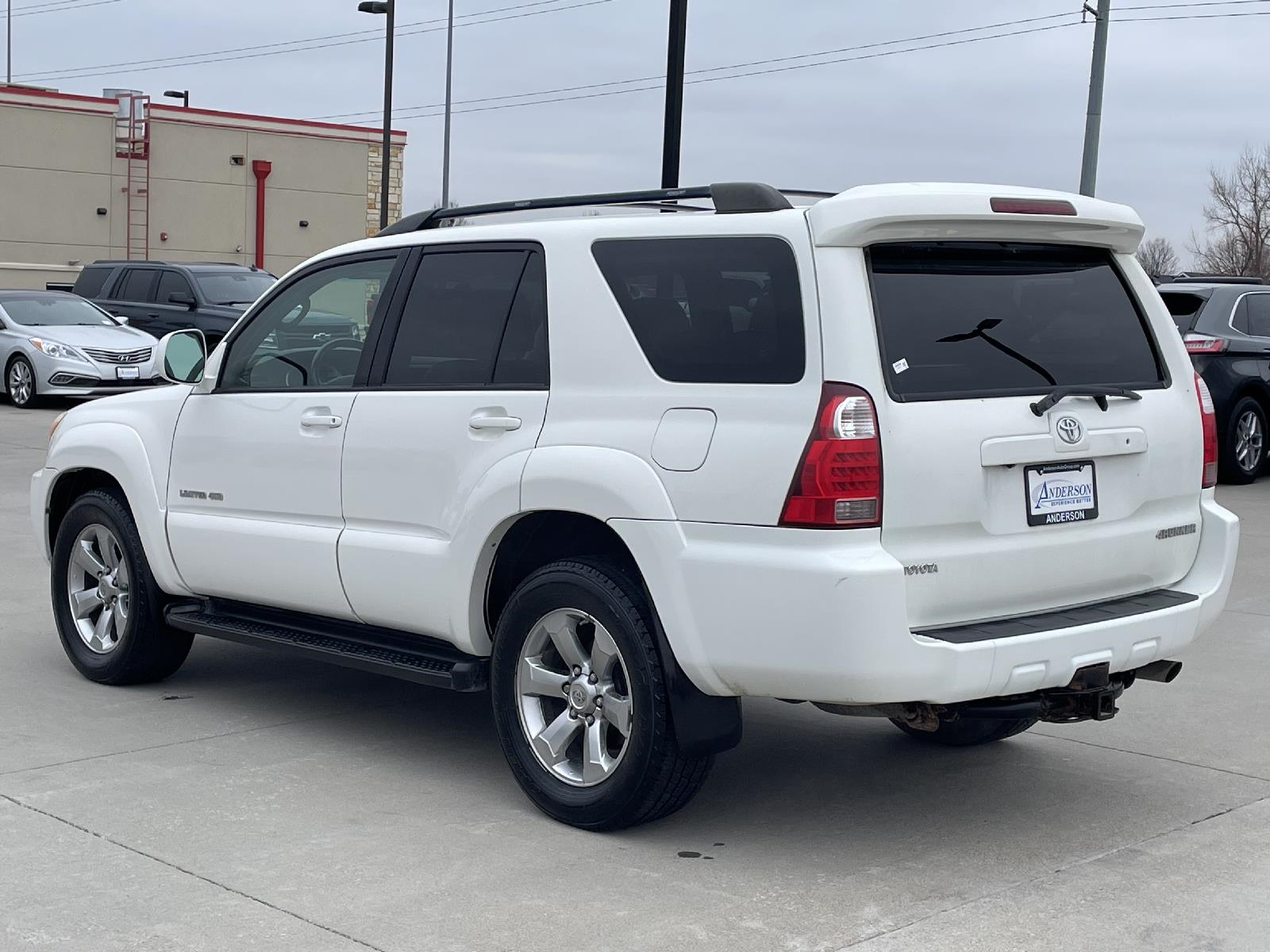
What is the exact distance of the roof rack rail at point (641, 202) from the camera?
15.9 ft

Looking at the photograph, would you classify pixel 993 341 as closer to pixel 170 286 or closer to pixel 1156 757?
pixel 1156 757

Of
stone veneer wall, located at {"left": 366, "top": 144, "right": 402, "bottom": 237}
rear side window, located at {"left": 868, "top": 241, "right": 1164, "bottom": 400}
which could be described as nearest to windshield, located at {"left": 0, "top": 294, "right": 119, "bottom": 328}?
rear side window, located at {"left": 868, "top": 241, "right": 1164, "bottom": 400}

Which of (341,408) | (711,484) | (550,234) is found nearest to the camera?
(711,484)

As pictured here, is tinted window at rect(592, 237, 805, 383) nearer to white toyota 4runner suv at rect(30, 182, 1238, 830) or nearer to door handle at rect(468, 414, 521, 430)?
white toyota 4runner suv at rect(30, 182, 1238, 830)

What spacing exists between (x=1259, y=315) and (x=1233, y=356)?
0.69 meters

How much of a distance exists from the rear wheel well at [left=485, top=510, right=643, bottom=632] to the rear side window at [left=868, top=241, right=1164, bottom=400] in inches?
42.4

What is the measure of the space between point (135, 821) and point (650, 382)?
2.06m

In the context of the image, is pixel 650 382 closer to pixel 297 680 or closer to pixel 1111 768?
pixel 1111 768

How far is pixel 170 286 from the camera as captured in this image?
82.4ft

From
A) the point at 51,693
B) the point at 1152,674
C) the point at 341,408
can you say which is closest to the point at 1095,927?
the point at 1152,674

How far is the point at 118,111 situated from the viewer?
40.2 metres

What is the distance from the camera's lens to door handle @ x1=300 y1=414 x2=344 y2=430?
19.2ft

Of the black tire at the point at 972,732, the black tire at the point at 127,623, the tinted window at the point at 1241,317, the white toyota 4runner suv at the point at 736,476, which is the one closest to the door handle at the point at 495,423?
the white toyota 4runner suv at the point at 736,476

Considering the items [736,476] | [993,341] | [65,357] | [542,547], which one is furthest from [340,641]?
[65,357]
